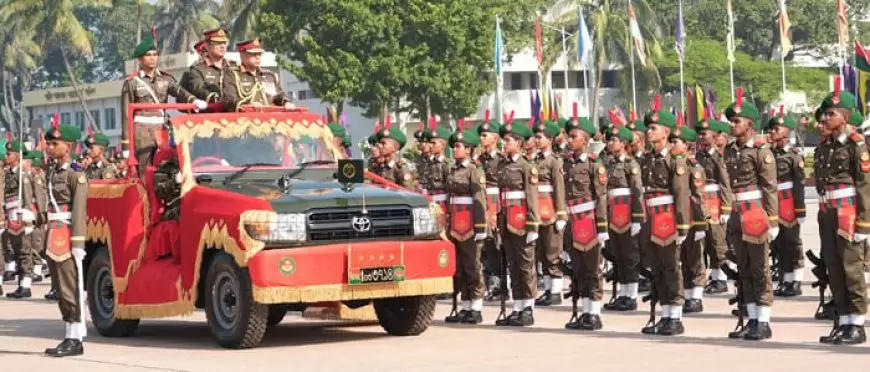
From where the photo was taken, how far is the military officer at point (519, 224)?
687 inches

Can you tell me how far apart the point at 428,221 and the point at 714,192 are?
5295 mm

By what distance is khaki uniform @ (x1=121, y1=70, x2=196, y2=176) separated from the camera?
17.5 meters

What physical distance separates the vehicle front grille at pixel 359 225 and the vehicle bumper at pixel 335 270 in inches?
→ 3.7

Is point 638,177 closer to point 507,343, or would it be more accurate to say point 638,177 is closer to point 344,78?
point 507,343

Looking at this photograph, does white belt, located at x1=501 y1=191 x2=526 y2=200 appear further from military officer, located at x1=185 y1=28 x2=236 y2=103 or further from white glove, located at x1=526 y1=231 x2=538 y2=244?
Result: military officer, located at x1=185 y1=28 x2=236 y2=103

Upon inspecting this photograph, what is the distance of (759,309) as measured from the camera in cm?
1506

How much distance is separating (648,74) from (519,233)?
6273cm

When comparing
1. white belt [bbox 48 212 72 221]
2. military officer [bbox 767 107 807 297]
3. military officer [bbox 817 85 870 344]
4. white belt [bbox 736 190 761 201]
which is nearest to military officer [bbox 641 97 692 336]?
white belt [bbox 736 190 761 201]

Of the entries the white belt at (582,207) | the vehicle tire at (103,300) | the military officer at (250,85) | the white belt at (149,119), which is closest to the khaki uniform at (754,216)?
the white belt at (582,207)

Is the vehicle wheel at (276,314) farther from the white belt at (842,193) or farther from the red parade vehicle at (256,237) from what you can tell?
the white belt at (842,193)

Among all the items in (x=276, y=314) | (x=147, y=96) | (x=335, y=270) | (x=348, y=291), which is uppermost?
(x=147, y=96)

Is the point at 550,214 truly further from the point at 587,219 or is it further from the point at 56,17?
the point at 56,17

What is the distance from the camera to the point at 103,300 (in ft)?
58.4

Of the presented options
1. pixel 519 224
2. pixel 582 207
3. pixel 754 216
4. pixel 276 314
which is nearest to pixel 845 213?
pixel 754 216
